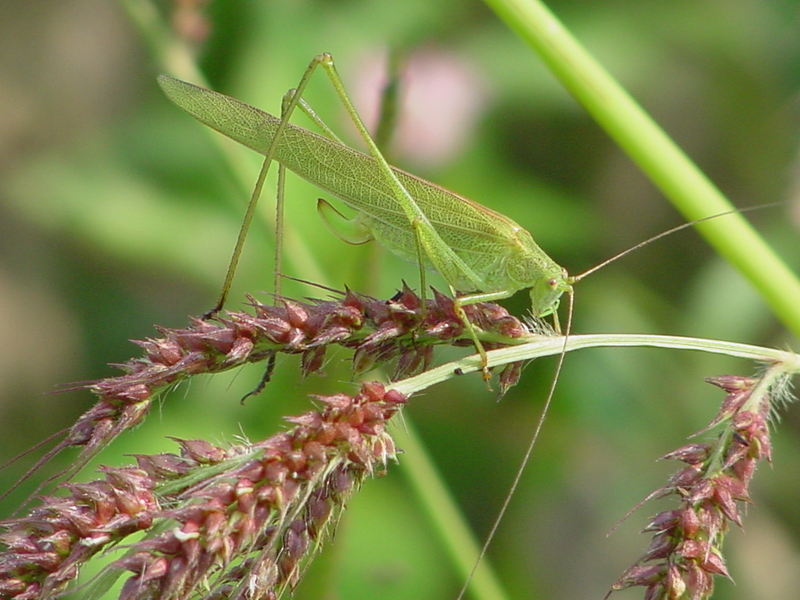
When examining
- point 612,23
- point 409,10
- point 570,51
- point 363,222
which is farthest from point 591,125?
point 570,51

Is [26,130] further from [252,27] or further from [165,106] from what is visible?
[252,27]

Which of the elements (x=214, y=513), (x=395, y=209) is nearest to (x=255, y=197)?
(x=395, y=209)

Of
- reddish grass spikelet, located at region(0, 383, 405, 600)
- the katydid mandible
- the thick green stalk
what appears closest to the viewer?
reddish grass spikelet, located at region(0, 383, 405, 600)

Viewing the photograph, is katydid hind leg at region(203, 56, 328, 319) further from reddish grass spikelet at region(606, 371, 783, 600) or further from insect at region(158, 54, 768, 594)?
reddish grass spikelet at region(606, 371, 783, 600)

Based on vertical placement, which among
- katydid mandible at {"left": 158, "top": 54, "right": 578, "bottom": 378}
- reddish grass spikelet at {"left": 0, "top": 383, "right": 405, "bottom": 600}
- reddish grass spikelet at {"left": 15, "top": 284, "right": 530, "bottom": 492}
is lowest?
reddish grass spikelet at {"left": 0, "top": 383, "right": 405, "bottom": 600}

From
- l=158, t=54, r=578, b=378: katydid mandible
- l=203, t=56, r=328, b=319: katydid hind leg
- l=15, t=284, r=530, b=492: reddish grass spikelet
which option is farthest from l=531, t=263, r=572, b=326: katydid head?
l=203, t=56, r=328, b=319: katydid hind leg

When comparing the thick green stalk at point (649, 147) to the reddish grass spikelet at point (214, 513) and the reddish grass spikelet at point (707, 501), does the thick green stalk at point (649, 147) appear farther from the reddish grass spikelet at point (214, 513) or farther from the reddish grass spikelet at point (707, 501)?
the reddish grass spikelet at point (214, 513)

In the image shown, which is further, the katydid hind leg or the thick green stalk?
the katydid hind leg

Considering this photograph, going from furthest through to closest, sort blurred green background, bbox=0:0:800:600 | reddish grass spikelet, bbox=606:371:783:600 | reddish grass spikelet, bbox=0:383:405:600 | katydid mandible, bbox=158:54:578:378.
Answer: blurred green background, bbox=0:0:800:600, katydid mandible, bbox=158:54:578:378, reddish grass spikelet, bbox=606:371:783:600, reddish grass spikelet, bbox=0:383:405:600

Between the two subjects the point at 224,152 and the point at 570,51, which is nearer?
the point at 570,51
